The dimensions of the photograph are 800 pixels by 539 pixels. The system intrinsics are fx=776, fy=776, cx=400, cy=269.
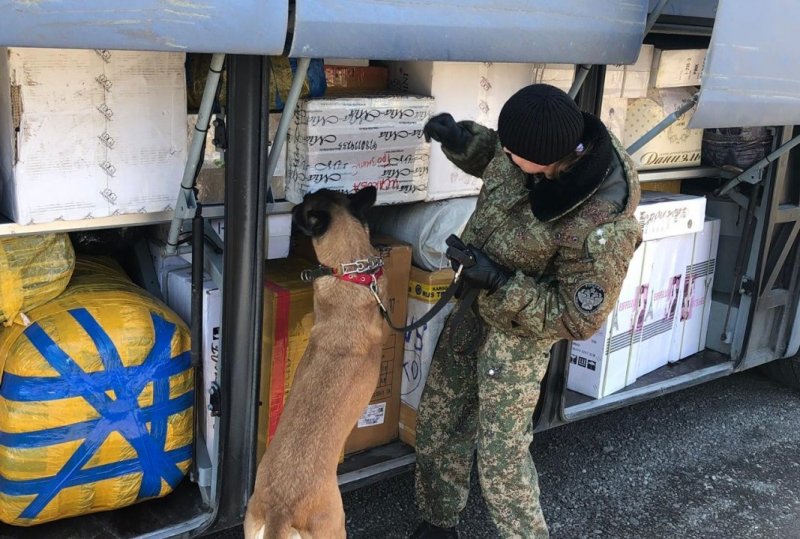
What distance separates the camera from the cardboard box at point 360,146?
8.39 feet

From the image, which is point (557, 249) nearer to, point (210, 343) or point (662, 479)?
point (210, 343)

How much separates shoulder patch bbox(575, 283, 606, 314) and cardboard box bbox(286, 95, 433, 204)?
86 centimetres

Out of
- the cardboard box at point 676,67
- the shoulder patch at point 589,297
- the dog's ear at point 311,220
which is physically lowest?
the shoulder patch at point 589,297

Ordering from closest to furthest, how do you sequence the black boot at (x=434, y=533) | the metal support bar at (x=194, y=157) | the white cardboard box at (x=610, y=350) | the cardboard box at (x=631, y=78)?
1. the metal support bar at (x=194, y=157)
2. the black boot at (x=434, y=533)
3. the cardboard box at (x=631, y=78)
4. the white cardboard box at (x=610, y=350)

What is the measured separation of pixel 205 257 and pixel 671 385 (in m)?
Result: 2.47

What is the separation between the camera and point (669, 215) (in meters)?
→ 3.51

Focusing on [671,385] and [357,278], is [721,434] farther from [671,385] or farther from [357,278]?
[357,278]

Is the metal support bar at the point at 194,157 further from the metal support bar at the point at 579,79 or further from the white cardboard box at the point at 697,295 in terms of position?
the white cardboard box at the point at 697,295

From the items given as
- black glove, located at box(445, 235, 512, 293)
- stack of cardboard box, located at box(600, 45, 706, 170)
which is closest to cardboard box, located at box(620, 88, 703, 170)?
stack of cardboard box, located at box(600, 45, 706, 170)

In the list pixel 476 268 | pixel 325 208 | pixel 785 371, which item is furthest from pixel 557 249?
pixel 785 371

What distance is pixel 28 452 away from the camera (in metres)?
2.24

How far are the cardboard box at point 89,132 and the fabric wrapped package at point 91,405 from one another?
14.0 inches

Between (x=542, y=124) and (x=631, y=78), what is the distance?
4.71 ft

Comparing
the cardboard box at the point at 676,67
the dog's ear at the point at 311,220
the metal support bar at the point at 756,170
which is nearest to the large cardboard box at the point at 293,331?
the dog's ear at the point at 311,220
